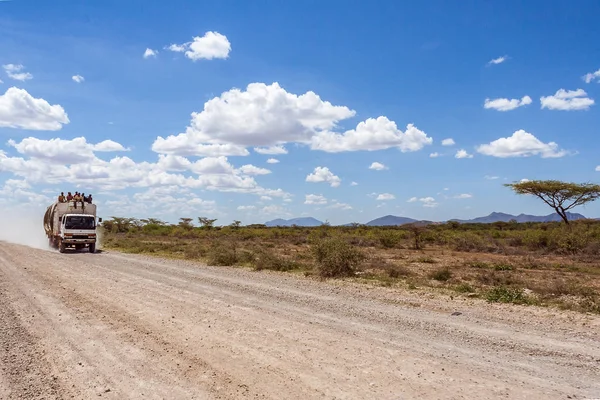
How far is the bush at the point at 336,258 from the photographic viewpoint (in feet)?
65.7

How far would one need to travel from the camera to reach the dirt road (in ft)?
20.8

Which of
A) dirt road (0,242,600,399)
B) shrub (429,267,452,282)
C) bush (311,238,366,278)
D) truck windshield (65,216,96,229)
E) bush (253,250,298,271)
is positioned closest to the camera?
dirt road (0,242,600,399)

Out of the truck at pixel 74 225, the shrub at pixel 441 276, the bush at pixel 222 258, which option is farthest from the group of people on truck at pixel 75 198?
the shrub at pixel 441 276

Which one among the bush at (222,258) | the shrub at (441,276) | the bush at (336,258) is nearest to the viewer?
the shrub at (441,276)

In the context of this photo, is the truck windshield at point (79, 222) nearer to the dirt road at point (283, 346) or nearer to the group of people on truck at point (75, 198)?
the group of people on truck at point (75, 198)

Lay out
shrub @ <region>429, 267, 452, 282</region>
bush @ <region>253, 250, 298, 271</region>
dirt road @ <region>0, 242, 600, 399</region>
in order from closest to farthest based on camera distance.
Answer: dirt road @ <region>0, 242, 600, 399</region>, shrub @ <region>429, 267, 452, 282</region>, bush @ <region>253, 250, 298, 271</region>

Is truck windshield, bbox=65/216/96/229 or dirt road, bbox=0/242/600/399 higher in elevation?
truck windshield, bbox=65/216/96/229

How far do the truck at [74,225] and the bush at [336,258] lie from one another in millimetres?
20039

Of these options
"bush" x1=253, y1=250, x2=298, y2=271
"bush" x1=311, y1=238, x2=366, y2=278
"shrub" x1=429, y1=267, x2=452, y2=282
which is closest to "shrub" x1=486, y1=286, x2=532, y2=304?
"shrub" x1=429, y1=267, x2=452, y2=282

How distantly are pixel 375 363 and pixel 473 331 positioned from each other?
3477 mm

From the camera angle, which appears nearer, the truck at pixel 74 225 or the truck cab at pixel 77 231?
the truck cab at pixel 77 231

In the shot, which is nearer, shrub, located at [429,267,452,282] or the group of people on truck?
shrub, located at [429,267,452,282]

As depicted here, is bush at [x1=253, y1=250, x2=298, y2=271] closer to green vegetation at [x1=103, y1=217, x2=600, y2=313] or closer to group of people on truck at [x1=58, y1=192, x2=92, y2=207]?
green vegetation at [x1=103, y1=217, x2=600, y2=313]

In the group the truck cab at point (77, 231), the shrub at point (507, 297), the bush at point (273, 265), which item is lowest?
the shrub at point (507, 297)
